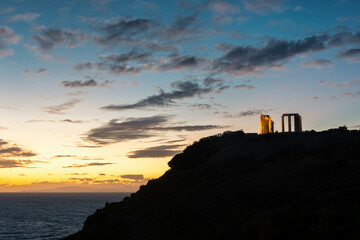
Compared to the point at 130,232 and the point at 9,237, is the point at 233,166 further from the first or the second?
the point at 9,237

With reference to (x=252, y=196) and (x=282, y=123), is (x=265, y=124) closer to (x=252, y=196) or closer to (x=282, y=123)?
(x=282, y=123)

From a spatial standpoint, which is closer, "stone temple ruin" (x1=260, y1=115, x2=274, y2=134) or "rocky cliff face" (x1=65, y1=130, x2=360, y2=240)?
"rocky cliff face" (x1=65, y1=130, x2=360, y2=240)

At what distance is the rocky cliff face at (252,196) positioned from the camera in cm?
2284

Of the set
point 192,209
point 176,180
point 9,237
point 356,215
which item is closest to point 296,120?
point 176,180

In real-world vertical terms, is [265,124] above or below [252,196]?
above

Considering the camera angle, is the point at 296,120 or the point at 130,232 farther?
the point at 296,120

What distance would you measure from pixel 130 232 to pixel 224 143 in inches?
1482

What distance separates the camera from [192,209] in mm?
36281

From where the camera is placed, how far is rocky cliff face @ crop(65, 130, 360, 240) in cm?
2284

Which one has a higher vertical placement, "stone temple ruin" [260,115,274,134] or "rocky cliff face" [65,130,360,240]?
"stone temple ruin" [260,115,274,134]

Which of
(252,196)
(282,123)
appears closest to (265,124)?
(282,123)

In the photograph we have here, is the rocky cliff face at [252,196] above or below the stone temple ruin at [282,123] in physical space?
below

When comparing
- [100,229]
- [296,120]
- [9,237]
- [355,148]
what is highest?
[296,120]

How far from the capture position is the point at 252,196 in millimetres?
33656
